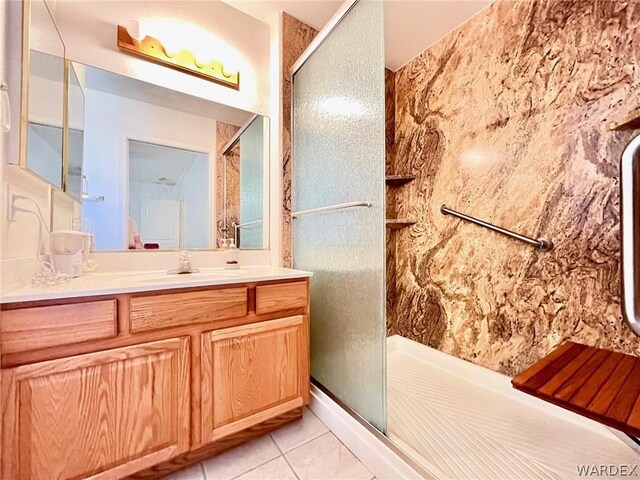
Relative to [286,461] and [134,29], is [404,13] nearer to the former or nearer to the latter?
[134,29]

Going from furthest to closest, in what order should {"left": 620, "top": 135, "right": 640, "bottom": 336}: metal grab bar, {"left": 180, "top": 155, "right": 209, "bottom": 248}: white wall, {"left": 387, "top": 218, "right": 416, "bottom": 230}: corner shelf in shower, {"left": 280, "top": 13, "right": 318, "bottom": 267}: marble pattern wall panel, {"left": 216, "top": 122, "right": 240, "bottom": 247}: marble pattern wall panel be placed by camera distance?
{"left": 387, "top": 218, "right": 416, "bottom": 230}: corner shelf in shower
{"left": 280, "top": 13, "right": 318, "bottom": 267}: marble pattern wall panel
{"left": 216, "top": 122, "right": 240, "bottom": 247}: marble pattern wall panel
{"left": 180, "top": 155, "right": 209, "bottom": 248}: white wall
{"left": 620, "top": 135, "right": 640, "bottom": 336}: metal grab bar

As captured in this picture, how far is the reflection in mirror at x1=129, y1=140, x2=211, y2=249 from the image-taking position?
1497 millimetres

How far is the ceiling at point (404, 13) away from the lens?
1783mm

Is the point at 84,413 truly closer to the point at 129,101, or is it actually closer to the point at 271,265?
the point at 271,265

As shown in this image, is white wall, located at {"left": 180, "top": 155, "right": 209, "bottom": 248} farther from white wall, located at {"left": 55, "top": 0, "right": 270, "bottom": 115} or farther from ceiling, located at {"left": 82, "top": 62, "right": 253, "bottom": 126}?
white wall, located at {"left": 55, "top": 0, "right": 270, "bottom": 115}

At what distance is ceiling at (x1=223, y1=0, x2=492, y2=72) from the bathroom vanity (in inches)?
67.0

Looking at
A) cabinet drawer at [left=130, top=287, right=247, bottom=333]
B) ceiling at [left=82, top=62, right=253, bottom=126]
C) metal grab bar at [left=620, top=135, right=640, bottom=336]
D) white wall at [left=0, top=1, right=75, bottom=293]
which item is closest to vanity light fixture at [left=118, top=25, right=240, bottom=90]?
ceiling at [left=82, top=62, right=253, bottom=126]

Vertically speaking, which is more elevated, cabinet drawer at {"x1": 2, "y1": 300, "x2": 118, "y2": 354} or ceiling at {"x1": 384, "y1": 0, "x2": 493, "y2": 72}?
ceiling at {"x1": 384, "y1": 0, "x2": 493, "y2": 72}

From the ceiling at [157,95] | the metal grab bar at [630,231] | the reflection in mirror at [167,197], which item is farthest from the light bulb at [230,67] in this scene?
the metal grab bar at [630,231]

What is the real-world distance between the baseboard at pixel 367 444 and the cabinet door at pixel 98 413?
0.66 meters

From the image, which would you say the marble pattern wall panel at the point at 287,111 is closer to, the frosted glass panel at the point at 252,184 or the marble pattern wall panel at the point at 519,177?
the frosted glass panel at the point at 252,184

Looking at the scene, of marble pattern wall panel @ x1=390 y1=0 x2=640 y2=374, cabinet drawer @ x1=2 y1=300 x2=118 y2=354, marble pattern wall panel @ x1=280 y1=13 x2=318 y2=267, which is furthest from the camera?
marble pattern wall panel @ x1=280 y1=13 x2=318 y2=267

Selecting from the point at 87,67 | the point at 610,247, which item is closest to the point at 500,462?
the point at 610,247

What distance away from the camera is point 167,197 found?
1.57 meters
